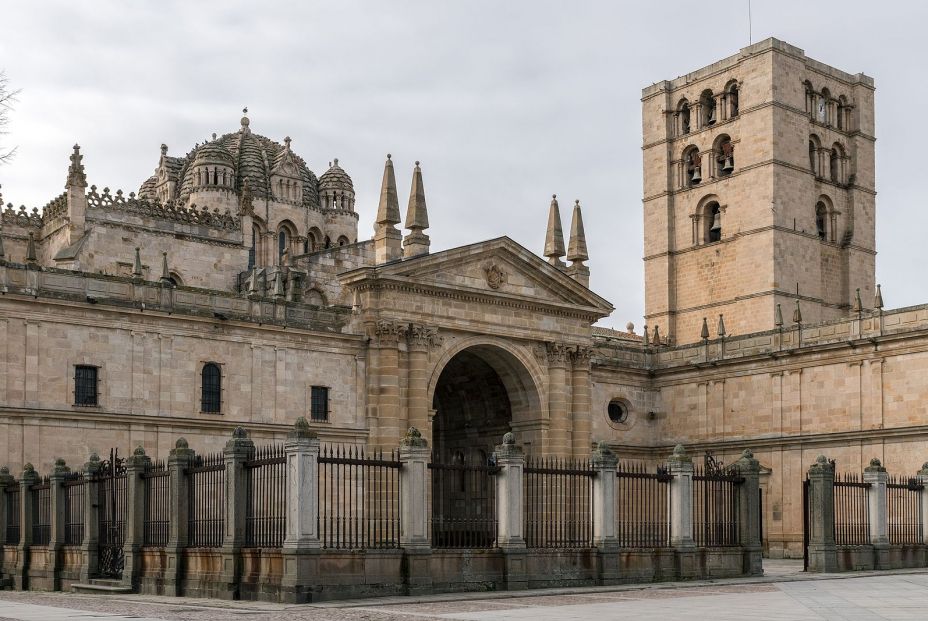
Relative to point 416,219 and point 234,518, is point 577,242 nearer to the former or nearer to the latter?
point 416,219

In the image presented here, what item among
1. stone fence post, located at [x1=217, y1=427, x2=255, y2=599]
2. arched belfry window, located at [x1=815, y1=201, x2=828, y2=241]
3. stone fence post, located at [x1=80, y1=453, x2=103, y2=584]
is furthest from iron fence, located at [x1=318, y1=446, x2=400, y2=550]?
arched belfry window, located at [x1=815, y1=201, x2=828, y2=241]

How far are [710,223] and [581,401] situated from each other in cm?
2057

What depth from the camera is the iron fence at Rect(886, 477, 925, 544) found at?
36.2m

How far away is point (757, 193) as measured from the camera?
2317 inches

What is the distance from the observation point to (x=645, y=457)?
50344mm

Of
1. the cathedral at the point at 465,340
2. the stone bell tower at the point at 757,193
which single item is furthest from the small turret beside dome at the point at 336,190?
the stone bell tower at the point at 757,193

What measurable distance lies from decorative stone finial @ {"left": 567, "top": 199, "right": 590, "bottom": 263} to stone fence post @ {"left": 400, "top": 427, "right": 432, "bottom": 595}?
21.5m

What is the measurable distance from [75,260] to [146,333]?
9092mm

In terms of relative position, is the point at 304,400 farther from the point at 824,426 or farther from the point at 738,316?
the point at 738,316

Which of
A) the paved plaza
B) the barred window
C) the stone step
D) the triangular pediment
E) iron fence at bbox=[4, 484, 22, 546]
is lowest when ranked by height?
the stone step

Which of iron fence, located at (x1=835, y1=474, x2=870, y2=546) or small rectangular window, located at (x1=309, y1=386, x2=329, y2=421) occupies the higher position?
small rectangular window, located at (x1=309, y1=386, x2=329, y2=421)

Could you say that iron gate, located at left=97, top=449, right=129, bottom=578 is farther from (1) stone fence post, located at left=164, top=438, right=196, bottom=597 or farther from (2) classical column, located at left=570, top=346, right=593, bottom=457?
(2) classical column, located at left=570, top=346, right=593, bottom=457

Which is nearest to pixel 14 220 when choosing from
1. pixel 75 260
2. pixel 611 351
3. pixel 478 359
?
pixel 75 260

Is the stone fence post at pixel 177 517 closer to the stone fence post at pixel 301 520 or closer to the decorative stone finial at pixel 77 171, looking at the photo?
the stone fence post at pixel 301 520
